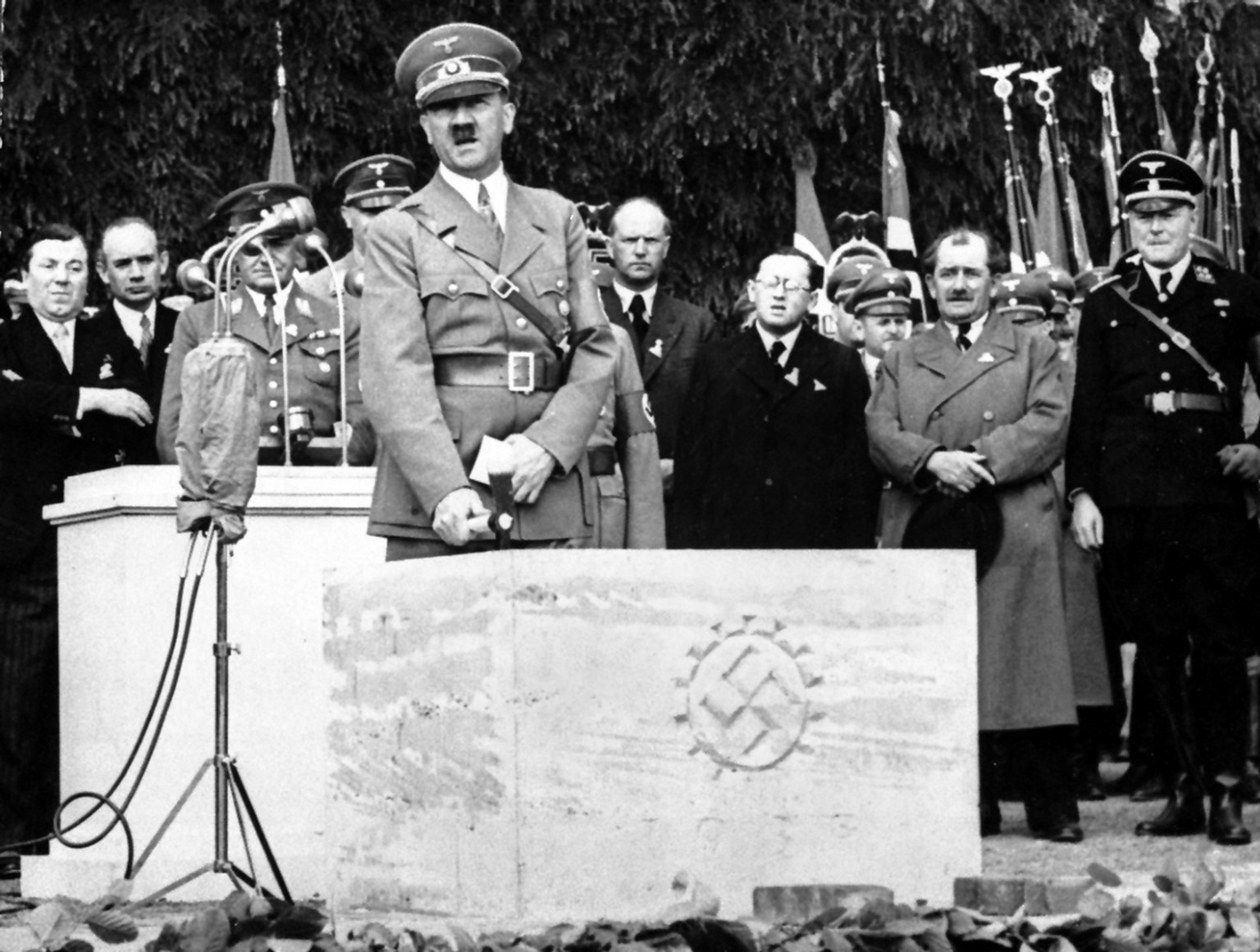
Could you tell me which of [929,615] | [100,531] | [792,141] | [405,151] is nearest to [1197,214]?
[792,141]

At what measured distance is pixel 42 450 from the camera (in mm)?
9789

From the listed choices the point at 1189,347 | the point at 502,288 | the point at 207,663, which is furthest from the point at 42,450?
the point at 1189,347

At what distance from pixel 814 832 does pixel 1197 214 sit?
29.9 feet

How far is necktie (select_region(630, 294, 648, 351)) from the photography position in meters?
10.8

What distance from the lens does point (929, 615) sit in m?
6.65

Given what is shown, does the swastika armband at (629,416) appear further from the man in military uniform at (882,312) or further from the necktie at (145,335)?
the man in military uniform at (882,312)

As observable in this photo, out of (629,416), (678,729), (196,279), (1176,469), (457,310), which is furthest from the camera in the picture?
(196,279)

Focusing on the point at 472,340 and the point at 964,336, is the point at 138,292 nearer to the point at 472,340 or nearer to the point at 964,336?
the point at 964,336

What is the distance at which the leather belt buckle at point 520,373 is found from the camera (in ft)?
24.2

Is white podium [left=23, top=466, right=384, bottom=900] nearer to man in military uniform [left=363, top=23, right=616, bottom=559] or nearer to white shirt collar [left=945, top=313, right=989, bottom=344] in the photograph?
man in military uniform [left=363, top=23, right=616, bottom=559]

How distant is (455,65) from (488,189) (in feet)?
1.00

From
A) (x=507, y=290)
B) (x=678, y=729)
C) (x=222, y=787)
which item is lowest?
(x=222, y=787)

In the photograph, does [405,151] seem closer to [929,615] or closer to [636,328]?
[636,328]

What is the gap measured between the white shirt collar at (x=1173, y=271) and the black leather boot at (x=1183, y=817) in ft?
4.97
